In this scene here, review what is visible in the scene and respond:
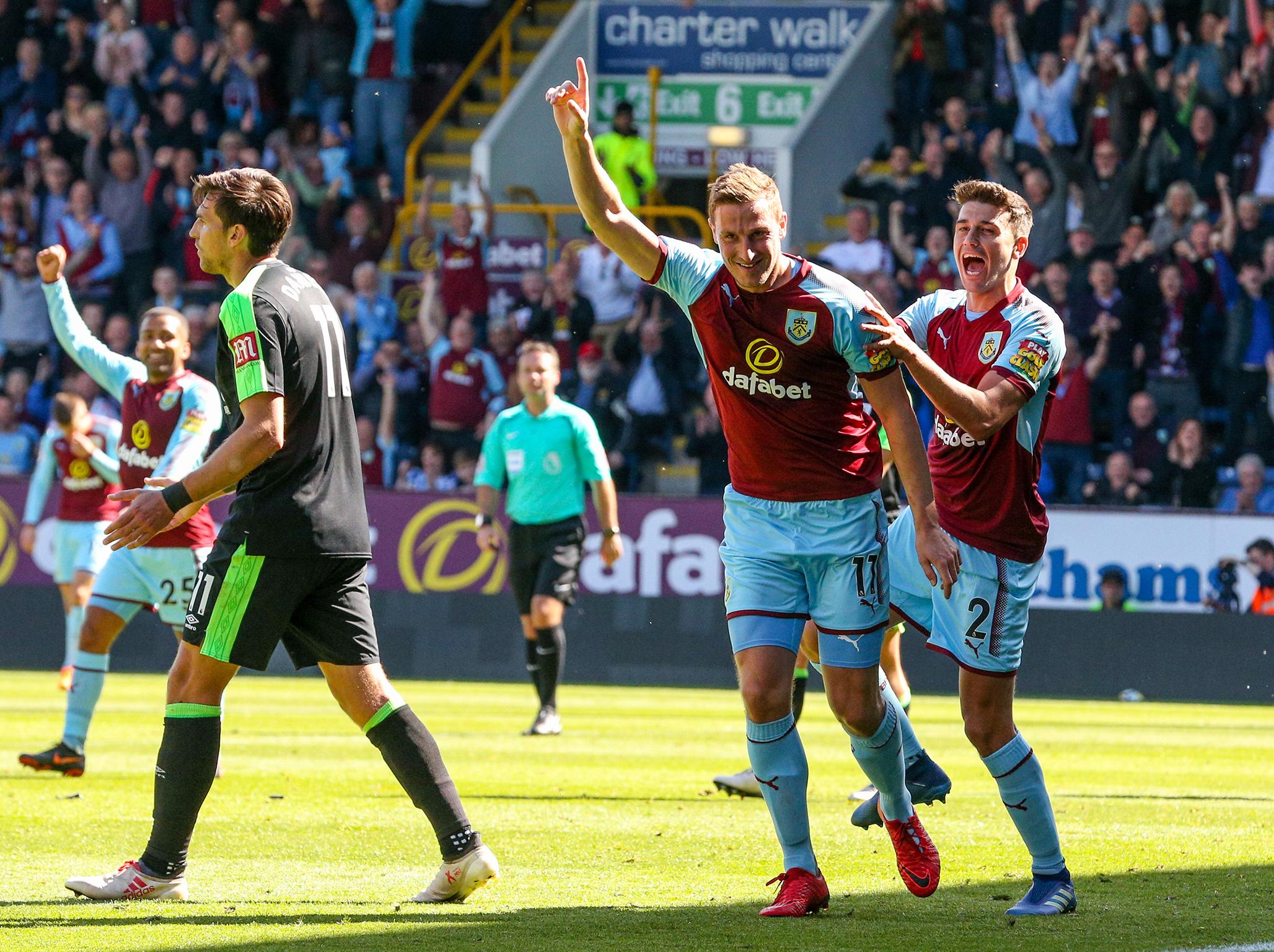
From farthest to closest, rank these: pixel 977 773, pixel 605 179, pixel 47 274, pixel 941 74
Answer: pixel 941 74 < pixel 977 773 < pixel 47 274 < pixel 605 179

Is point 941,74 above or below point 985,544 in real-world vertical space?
above

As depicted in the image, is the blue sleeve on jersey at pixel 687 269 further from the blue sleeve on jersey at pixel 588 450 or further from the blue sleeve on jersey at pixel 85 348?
the blue sleeve on jersey at pixel 588 450

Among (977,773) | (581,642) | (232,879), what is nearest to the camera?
(232,879)

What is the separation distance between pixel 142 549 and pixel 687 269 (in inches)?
185

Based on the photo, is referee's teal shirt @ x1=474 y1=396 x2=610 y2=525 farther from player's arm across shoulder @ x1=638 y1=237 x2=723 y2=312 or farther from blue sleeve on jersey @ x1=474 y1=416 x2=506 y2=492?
player's arm across shoulder @ x1=638 y1=237 x2=723 y2=312

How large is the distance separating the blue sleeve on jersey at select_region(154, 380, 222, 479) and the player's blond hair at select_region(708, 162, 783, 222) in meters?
3.67

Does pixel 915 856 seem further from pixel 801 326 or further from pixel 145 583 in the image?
pixel 145 583

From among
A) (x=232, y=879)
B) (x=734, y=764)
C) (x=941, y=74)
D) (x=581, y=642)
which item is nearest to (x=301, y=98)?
(x=941, y=74)

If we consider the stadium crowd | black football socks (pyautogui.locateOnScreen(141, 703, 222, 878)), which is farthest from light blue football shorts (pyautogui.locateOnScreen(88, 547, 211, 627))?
the stadium crowd

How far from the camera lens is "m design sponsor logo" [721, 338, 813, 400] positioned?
6.31 meters

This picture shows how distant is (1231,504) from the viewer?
1894 centimetres

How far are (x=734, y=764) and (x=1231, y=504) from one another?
895cm

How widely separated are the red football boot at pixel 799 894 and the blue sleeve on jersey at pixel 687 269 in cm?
186

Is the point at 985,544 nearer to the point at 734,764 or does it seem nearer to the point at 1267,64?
the point at 734,764
